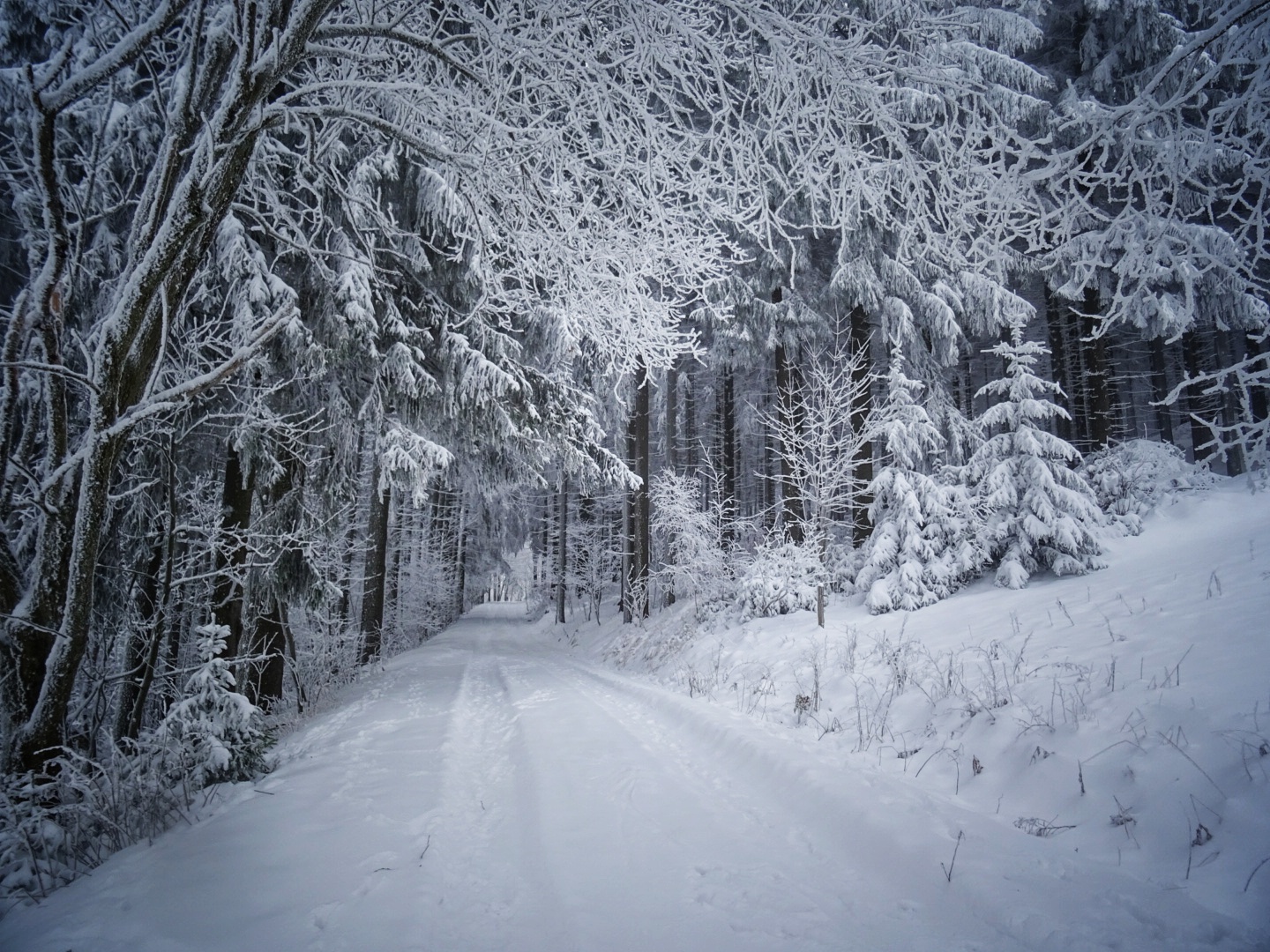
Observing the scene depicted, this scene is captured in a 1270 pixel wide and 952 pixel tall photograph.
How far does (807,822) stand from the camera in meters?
2.99

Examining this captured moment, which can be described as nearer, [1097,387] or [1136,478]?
[1136,478]

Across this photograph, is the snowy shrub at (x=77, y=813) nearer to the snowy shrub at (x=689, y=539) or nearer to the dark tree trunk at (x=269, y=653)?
the dark tree trunk at (x=269, y=653)

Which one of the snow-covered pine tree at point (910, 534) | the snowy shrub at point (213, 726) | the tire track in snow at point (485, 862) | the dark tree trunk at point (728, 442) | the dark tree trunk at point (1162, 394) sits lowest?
the tire track in snow at point (485, 862)

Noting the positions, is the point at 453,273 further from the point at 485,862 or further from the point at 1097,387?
the point at 1097,387

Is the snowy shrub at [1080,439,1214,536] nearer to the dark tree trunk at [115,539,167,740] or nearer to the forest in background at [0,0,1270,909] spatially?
the forest in background at [0,0,1270,909]

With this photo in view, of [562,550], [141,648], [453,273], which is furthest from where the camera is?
[562,550]

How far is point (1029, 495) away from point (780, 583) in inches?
173

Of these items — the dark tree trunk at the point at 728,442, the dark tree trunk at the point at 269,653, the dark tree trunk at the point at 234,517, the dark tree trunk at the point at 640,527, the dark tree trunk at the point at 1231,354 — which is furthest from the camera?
the dark tree trunk at the point at 728,442

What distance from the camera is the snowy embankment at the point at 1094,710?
257 centimetres

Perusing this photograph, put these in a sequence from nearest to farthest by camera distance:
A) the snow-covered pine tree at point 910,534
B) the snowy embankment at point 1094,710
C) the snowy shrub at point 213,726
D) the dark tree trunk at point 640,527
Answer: the snowy embankment at point 1094,710 < the snowy shrub at point 213,726 < the snow-covered pine tree at point 910,534 < the dark tree trunk at point 640,527

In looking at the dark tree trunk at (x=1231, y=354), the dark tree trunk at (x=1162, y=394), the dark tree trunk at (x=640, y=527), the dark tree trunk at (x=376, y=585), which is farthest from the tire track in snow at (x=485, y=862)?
the dark tree trunk at (x=1162, y=394)

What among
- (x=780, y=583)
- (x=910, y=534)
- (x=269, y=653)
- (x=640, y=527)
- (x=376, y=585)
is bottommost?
(x=269, y=653)

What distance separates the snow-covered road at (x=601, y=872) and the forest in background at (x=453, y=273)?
975mm

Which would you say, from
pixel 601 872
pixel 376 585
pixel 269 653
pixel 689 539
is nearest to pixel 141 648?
pixel 269 653
